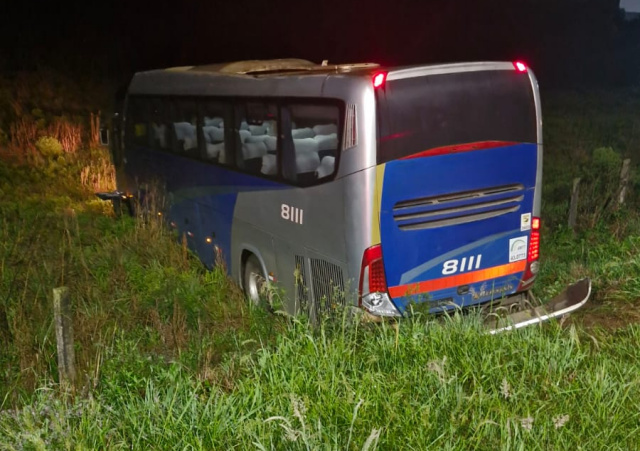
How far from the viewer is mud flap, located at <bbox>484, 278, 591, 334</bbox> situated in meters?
5.88

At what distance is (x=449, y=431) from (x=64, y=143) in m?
16.8

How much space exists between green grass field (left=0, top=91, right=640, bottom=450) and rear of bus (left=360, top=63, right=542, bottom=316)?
43 centimetres

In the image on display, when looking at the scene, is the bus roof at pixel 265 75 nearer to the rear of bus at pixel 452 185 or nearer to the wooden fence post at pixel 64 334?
the rear of bus at pixel 452 185

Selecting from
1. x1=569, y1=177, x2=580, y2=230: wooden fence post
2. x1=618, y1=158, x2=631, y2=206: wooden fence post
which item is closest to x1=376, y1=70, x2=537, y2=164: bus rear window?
x1=569, y1=177, x2=580, y2=230: wooden fence post

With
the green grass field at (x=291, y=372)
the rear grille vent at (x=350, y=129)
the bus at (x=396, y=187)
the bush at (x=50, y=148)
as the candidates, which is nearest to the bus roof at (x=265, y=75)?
the bus at (x=396, y=187)

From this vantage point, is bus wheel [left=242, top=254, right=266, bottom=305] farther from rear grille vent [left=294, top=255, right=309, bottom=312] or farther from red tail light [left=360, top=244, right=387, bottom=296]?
red tail light [left=360, top=244, right=387, bottom=296]

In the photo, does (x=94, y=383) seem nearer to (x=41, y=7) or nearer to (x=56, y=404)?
(x=56, y=404)

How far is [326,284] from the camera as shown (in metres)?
6.60

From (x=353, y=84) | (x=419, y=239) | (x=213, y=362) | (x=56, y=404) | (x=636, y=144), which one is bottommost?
(x=636, y=144)

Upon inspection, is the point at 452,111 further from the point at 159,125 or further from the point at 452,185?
the point at 159,125

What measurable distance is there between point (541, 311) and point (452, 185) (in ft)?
4.75

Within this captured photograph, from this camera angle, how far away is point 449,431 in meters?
4.07

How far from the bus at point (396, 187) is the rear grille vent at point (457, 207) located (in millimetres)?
10

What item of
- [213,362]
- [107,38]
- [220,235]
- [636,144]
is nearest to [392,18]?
[107,38]
